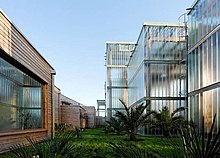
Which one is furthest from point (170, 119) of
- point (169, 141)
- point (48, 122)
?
point (169, 141)

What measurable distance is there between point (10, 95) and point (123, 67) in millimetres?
27132

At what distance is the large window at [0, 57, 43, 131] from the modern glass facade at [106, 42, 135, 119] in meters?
21.4

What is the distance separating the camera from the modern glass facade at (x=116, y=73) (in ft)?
125

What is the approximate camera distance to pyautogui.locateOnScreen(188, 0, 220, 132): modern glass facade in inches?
587

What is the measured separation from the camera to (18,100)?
13.4 m

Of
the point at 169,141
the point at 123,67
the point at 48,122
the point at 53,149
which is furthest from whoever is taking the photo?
the point at 123,67

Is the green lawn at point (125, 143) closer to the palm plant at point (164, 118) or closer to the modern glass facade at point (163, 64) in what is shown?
the palm plant at point (164, 118)

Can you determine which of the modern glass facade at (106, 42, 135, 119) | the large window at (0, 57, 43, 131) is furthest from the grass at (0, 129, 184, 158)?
Answer: the modern glass facade at (106, 42, 135, 119)

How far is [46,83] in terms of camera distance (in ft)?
59.3

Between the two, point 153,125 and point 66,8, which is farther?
point 153,125

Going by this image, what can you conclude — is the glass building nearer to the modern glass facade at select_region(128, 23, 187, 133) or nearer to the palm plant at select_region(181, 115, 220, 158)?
the modern glass facade at select_region(128, 23, 187, 133)

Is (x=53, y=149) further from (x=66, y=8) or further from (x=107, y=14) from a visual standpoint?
(x=107, y=14)

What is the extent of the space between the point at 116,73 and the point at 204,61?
22.3 m

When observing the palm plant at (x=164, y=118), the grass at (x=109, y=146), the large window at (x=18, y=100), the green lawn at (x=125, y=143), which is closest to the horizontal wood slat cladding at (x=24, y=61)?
the large window at (x=18, y=100)
